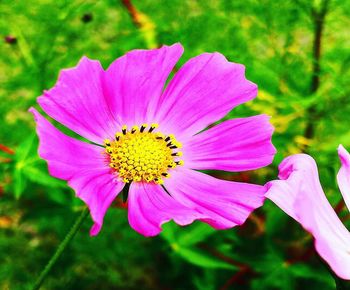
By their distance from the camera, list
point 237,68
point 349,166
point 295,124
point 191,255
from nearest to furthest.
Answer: point 349,166
point 237,68
point 191,255
point 295,124

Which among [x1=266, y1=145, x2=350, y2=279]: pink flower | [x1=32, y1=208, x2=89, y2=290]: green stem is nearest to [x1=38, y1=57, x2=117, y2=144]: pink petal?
[x1=32, y1=208, x2=89, y2=290]: green stem

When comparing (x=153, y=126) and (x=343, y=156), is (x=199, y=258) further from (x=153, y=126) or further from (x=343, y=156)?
(x=343, y=156)

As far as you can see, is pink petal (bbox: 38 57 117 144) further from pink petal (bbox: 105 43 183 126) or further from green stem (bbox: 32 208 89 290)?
green stem (bbox: 32 208 89 290)

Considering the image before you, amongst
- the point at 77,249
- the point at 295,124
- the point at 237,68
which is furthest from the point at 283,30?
the point at 77,249

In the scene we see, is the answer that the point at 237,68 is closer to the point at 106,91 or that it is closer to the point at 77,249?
the point at 106,91

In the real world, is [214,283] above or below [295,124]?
below

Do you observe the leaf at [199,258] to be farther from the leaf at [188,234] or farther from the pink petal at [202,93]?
the pink petal at [202,93]

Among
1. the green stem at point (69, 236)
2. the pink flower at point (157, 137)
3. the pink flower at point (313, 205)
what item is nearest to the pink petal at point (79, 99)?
the pink flower at point (157, 137)
